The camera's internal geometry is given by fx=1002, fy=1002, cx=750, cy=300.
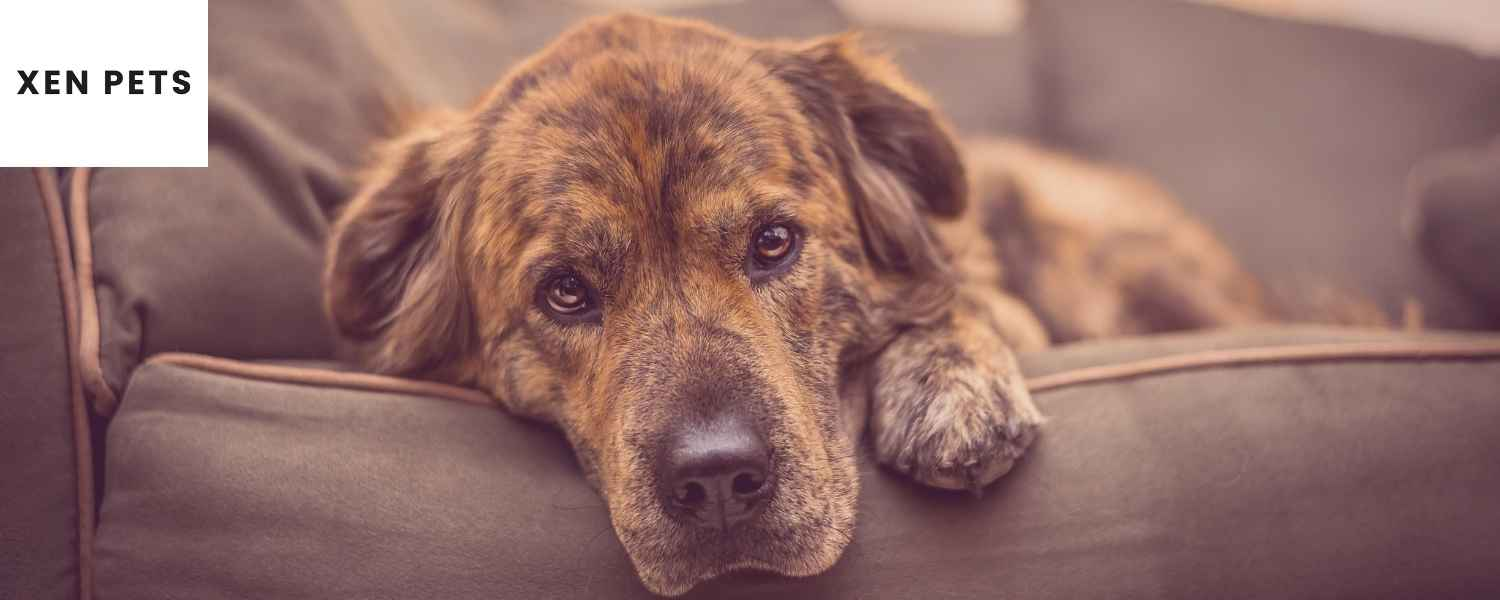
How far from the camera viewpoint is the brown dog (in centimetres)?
157

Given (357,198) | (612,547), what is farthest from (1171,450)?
(357,198)

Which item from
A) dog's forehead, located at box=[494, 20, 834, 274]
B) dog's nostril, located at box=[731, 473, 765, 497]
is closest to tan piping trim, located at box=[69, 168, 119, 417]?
dog's forehead, located at box=[494, 20, 834, 274]

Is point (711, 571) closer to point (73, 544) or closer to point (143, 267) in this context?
point (73, 544)

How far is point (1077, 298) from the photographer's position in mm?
2859

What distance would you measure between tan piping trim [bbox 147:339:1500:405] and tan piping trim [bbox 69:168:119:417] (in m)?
0.15

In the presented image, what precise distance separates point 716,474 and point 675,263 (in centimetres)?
43

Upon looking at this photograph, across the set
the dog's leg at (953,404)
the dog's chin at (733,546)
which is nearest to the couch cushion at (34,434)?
the dog's chin at (733,546)

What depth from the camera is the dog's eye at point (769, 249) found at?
5.99 feet

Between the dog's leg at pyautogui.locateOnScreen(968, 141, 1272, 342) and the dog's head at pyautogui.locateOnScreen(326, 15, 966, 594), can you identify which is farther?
the dog's leg at pyautogui.locateOnScreen(968, 141, 1272, 342)

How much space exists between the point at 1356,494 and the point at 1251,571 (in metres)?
0.23

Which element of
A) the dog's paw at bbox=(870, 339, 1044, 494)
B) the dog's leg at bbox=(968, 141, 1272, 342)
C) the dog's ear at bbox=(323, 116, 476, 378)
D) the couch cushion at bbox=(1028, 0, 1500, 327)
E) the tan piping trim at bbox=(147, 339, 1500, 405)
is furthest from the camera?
the couch cushion at bbox=(1028, 0, 1500, 327)

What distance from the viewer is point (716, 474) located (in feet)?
4.89

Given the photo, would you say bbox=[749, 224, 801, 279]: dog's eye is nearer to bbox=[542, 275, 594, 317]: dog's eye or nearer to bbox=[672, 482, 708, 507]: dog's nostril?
bbox=[542, 275, 594, 317]: dog's eye

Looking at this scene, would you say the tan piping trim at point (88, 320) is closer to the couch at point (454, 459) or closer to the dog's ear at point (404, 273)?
the couch at point (454, 459)
